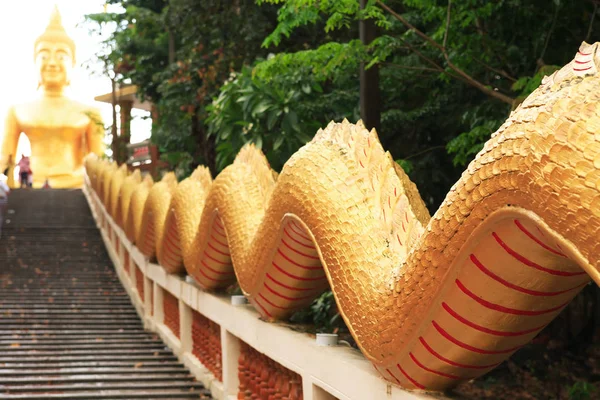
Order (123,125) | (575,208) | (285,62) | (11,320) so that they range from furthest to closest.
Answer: (123,125), (11,320), (285,62), (575,208)

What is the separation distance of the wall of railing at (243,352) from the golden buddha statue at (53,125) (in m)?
20.3

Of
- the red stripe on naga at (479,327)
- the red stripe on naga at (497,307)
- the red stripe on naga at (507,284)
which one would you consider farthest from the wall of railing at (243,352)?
the red stripe on naga at (507,284)

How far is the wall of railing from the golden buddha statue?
20254 mm

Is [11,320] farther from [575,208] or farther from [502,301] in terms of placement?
[575,208]

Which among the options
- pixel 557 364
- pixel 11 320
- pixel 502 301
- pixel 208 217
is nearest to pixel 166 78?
pixel 11 320

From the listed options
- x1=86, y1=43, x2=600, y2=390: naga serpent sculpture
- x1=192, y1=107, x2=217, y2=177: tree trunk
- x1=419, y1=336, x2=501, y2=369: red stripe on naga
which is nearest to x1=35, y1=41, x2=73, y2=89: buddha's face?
x1=192, y1=107, x2=217, y2=177: tree trunk

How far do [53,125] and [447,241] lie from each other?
1162 inches

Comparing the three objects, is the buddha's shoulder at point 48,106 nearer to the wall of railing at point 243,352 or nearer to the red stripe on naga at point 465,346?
the wall of railing at point 243,352

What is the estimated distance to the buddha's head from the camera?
3100cm

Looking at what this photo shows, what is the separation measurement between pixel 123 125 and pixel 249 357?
24.3m

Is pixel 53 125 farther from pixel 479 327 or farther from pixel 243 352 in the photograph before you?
pixel 479 327

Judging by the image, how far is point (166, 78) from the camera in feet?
56.1

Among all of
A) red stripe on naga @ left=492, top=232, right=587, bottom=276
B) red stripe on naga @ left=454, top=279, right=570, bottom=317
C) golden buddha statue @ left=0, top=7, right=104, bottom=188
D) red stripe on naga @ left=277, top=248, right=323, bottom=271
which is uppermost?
red stripe on naga @ left=492, top=232, right=587, bottom=276

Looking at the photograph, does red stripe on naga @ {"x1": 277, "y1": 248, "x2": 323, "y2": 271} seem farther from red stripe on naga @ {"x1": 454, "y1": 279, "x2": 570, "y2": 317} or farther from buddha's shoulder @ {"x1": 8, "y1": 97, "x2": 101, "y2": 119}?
buddha's shoulder @ {"x1": 8, "y1": 97, "x2": 101, "y2": 119}
